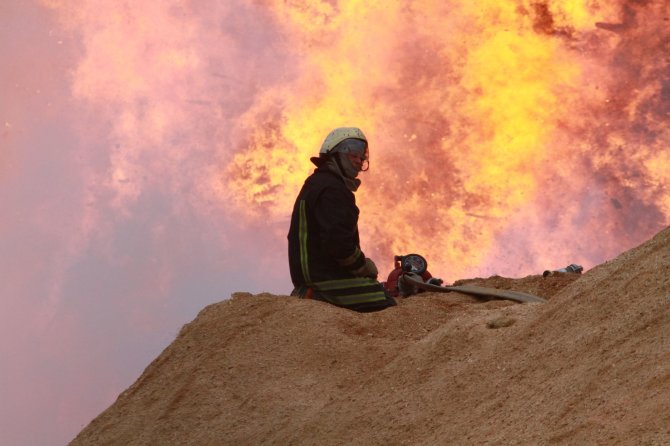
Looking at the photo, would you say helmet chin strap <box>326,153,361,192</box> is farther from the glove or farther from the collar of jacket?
the glove

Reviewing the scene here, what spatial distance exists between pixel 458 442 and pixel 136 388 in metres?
4.12

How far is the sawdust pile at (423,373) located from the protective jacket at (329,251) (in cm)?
36

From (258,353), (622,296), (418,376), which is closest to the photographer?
(622,296)

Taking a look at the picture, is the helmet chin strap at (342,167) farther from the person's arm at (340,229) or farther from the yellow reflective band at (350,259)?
the yellow reflective band at (350,259)

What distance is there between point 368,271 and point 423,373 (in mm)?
2562

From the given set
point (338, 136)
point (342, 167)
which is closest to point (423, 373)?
point (342, 167)

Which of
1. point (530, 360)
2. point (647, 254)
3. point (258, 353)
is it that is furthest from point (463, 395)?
point (258, 353)

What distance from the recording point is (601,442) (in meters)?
5.36

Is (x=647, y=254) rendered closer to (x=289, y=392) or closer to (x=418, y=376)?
(x=418, y=376)

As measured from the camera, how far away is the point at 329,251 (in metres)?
10.0

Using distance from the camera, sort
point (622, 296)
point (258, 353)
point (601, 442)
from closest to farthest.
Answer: point (601, 442)
point (622, 296)
point (258, 353)

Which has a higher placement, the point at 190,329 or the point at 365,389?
the point at 190,329

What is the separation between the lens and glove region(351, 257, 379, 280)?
10.2 m

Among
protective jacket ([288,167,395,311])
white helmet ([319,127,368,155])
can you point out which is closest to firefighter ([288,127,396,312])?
protective jacket ([288,167,395,311])
